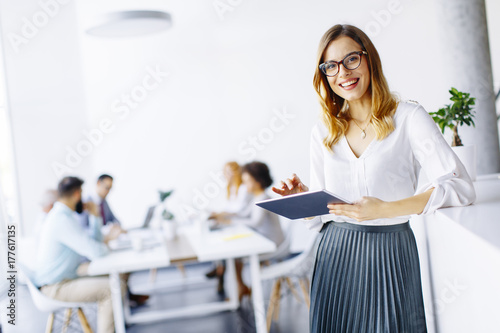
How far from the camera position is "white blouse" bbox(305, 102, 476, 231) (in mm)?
1550

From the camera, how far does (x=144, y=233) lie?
15.2 ft

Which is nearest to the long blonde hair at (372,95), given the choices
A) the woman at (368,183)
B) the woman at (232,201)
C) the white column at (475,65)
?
the woman at (368,183)

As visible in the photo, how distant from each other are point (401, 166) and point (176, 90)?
4.76 m

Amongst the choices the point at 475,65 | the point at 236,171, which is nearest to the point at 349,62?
the point at 475,65

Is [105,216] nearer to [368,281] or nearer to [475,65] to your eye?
[475,65]

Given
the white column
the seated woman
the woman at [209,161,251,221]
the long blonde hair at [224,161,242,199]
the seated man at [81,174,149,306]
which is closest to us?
the white column

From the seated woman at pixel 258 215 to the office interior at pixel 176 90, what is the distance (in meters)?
1.06

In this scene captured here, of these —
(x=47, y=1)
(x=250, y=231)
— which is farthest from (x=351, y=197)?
(x=47, y=1)

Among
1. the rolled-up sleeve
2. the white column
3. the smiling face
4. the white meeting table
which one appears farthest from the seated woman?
the rolled-up sleeve

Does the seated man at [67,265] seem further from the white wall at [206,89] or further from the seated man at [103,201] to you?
the white wall at [206,89]

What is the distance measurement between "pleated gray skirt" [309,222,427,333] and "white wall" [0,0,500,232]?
4.31m

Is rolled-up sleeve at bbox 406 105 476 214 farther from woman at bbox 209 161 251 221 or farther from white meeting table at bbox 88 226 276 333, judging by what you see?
woman at bbox 209 161 251 221

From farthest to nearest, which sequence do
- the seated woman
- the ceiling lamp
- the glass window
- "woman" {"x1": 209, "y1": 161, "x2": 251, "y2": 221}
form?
1. the glass window
2. "woman" {"x1": 209, "y1": 161, "x2": 251, "y2": 221}
3. the seated woman
4. the ceiling lamp

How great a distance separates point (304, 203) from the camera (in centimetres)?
160
